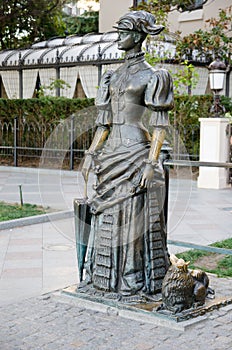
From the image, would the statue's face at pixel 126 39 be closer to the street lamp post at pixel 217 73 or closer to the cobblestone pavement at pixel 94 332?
the cobblestone pavement at pixel 94 332

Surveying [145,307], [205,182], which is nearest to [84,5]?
[205,182]

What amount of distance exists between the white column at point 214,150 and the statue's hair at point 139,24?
890 cm

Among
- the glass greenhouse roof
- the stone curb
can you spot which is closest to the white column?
the glass greenhouse roof

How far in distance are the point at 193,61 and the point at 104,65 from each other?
8.96ft

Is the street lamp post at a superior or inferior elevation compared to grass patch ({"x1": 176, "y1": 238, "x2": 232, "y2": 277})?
superior

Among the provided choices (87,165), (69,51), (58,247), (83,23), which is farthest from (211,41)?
(83,23)

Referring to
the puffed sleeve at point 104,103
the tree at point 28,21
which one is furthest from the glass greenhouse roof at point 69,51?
the puffed sleeve at point 104,103

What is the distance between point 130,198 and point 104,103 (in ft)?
2.88

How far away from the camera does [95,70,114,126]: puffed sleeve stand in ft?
17.2

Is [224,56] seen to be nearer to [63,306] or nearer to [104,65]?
[104,65]

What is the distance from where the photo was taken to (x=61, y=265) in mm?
6867

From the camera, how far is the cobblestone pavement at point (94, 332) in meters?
4.34

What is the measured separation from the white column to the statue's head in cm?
888

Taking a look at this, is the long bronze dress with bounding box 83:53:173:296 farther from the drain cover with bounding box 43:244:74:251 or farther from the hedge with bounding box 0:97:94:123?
the hedge with bounding box 0:97:94:123
